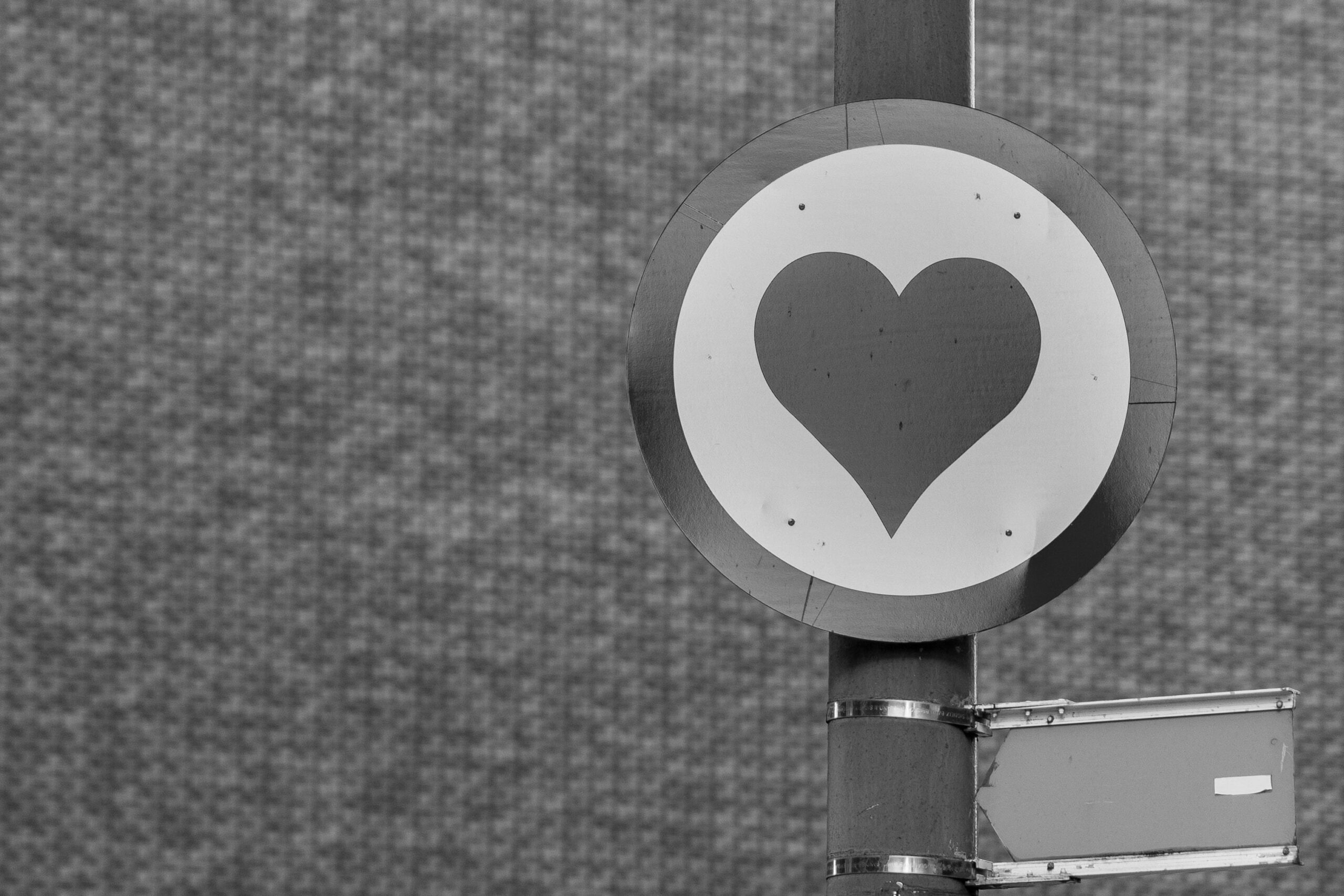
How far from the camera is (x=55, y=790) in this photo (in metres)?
6.14

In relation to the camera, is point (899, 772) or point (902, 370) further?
point (902, 370)

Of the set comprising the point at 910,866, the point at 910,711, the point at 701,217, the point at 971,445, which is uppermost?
the point at 701,217

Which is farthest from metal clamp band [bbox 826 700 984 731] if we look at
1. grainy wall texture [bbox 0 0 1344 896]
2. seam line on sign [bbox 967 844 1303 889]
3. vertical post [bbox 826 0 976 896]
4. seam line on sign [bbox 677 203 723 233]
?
grainy wall texture [bbox 0 0 1344 896]

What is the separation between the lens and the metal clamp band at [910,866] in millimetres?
1355

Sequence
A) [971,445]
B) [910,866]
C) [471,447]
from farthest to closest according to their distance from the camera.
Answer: [471,447]
[971,445]
[910,866]

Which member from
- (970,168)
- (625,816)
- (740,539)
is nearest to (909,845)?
(740,539)

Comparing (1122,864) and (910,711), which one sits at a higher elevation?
(910,711)

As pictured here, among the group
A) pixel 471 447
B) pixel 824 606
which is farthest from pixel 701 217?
pixel 471 447

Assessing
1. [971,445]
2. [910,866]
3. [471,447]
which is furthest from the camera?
[471,447]

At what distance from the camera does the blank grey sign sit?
54.3 inches

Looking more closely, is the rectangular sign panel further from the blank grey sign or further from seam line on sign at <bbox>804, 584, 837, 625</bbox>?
seam line on sign at <bbox>804, 584, 837, 625</bbox>

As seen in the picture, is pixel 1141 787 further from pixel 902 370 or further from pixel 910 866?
pixel 902 370

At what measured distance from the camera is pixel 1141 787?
55.3 inches

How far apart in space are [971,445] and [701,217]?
0.95 feet
